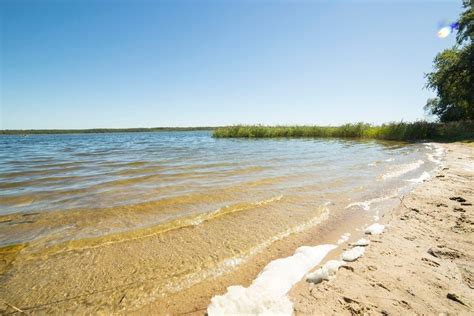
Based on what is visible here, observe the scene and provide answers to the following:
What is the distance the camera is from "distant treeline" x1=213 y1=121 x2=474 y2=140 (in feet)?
89.1

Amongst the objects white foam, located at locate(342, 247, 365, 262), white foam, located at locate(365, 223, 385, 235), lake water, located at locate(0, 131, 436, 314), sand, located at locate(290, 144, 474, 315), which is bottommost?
lake water, located at locate(0, 131, 436, 314)

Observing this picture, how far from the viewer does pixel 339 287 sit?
2441 mm

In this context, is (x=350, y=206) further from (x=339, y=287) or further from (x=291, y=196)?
(x=339, y=287)

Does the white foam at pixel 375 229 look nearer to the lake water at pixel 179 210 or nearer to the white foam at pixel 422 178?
the lake water at pixel 179 210

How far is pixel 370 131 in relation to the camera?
32.3 m

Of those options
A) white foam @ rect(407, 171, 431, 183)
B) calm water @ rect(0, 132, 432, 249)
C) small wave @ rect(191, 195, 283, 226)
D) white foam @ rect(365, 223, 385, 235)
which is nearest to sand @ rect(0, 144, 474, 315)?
white foam @ rect(365, 223, 385, 235)

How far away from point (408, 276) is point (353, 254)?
0.62 m

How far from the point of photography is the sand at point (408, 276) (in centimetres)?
213


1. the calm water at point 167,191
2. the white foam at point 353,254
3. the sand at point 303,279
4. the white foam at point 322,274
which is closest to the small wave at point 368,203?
the calm water at point 167,191

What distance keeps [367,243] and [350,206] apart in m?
2.10

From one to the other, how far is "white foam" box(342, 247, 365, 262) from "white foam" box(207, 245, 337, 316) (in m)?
0.27

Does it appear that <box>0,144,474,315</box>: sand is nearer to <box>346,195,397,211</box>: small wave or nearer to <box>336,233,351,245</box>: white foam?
<box>336,233,351,245</box>: white foam

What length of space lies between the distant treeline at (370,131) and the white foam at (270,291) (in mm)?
29494

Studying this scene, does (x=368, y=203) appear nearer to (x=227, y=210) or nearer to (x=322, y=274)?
(x=227, y=210)
